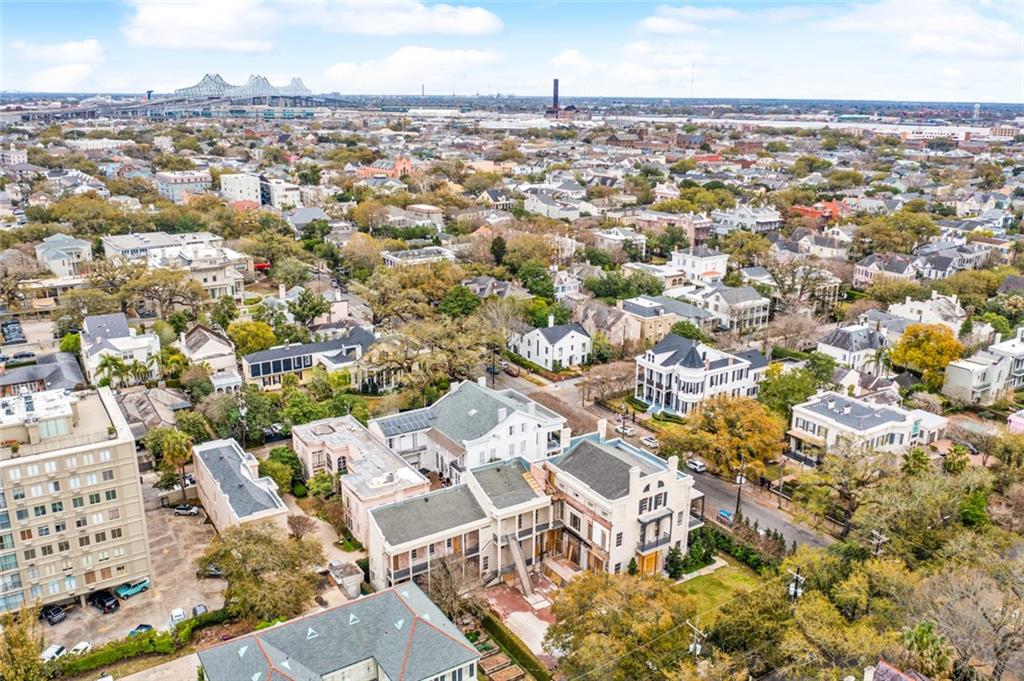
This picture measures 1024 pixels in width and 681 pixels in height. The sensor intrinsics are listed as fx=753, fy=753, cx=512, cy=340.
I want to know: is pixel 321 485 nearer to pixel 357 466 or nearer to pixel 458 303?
pixel 357 466

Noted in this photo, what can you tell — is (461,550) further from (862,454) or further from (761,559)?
(862,454)

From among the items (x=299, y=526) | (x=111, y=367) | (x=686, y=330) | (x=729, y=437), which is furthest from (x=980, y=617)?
(x=111, y=367)

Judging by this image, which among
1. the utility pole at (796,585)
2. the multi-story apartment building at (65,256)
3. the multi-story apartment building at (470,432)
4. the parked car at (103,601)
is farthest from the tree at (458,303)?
the multi-story apartment building at (65,256)

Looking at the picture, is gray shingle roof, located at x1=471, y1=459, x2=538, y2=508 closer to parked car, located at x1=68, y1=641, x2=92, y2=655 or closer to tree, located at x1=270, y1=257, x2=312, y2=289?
parked car, located at x1=68, y1=641, x2=92, y2=655

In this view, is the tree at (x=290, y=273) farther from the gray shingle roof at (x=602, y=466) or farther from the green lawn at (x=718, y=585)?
the green lawn at (x=718, y=585)

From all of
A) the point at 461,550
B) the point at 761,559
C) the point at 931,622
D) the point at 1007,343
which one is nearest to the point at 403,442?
the point at 461,550
